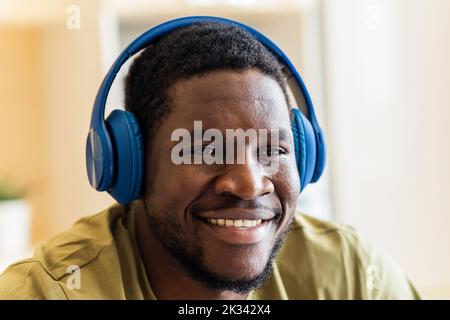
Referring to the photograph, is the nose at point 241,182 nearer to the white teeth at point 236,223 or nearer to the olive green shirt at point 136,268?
the white teeth at point 236,223

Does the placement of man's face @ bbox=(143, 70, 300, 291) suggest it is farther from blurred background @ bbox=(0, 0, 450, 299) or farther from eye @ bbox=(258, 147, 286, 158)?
blurred background @ bbox=(0, 0, 450, 299)

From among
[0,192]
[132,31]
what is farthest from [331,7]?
[0,192]

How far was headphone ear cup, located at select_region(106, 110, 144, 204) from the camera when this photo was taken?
687 mm

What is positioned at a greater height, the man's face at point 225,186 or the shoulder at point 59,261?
the man's face at point 225,186

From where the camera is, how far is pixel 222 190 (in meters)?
0.66

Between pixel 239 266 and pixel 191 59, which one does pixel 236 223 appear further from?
pixel 191 59

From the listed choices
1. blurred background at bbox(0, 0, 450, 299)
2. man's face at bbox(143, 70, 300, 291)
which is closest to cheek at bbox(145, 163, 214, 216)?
man's face at bbox(143, 70, 300, 291)

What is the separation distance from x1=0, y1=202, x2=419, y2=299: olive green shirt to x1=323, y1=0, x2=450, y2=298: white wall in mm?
786

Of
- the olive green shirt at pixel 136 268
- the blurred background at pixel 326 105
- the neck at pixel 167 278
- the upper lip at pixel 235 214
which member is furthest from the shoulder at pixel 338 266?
the blurred background at pixel 326 105

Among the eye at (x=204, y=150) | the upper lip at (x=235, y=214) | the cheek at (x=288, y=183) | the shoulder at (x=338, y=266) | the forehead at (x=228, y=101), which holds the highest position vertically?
the forehead at (x=228, y=101)

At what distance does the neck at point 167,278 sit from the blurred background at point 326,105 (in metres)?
0.72

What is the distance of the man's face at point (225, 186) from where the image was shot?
0.67 m

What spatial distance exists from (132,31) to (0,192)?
0.54m

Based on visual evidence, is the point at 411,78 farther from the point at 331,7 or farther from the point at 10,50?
the point at 10,50
